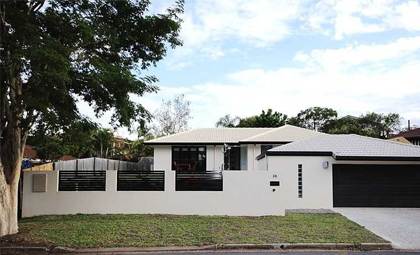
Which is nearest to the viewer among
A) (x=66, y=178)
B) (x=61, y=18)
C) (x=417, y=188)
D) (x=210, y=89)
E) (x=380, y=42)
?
(x=61, y=18)

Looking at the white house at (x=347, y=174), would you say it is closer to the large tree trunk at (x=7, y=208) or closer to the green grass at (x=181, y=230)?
the green grass at (x=181, y=230)

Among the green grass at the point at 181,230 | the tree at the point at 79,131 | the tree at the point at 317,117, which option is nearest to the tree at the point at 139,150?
the tree at the point at 317,117

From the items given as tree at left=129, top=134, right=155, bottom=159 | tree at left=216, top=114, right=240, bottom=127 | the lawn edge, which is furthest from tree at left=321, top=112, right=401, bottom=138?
the lawn edge

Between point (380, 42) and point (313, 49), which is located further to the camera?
point (313, 49)

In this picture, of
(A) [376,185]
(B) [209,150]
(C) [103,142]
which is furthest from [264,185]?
(C) [103,142]

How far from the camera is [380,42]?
16.0 meters

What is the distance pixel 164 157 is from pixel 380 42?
47.7ft

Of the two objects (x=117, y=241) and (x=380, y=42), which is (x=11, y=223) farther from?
(x=380, y=42)

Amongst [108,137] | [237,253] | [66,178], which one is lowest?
[237,253]

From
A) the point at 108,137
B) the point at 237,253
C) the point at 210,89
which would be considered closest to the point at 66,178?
the point at 237,253

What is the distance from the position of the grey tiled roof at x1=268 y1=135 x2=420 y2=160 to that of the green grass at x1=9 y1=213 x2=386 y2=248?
3871mm

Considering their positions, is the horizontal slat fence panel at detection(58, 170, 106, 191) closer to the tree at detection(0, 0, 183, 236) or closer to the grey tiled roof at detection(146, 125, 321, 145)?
the tree at detection(0, 0, 183, 236)

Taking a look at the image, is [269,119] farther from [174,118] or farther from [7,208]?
[7,208]

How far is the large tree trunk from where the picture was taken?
29.5ft
